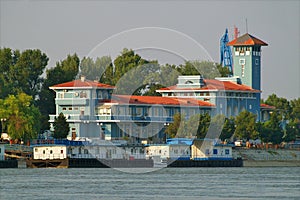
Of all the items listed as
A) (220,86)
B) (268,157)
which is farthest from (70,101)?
(268,157)

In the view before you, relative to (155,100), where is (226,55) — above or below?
above

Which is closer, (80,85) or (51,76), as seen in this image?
(80,85)

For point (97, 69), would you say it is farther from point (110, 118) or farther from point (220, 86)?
point (110, 118)

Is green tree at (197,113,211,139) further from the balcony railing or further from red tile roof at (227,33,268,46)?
red tile roof at (227,33,268,46)

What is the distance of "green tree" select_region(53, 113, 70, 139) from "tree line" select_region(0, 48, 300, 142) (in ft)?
5.77

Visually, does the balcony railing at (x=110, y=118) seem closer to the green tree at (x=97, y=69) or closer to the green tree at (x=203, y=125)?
the green tree at (x=203, y=125)

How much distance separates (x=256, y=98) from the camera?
13962 centimetres

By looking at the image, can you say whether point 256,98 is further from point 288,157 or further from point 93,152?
point 93,152

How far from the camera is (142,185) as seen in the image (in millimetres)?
75375

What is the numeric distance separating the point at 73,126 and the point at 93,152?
15.8 metres

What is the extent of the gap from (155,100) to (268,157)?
13469 millimetres

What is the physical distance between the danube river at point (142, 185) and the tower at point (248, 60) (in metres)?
49.0

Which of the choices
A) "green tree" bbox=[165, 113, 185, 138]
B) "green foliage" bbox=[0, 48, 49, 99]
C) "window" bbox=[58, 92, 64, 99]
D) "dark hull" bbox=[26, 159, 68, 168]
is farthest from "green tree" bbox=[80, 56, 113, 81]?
"dark hull" bbox=[26, 159, 68, 168]

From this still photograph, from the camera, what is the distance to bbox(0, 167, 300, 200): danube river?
6544 cm
